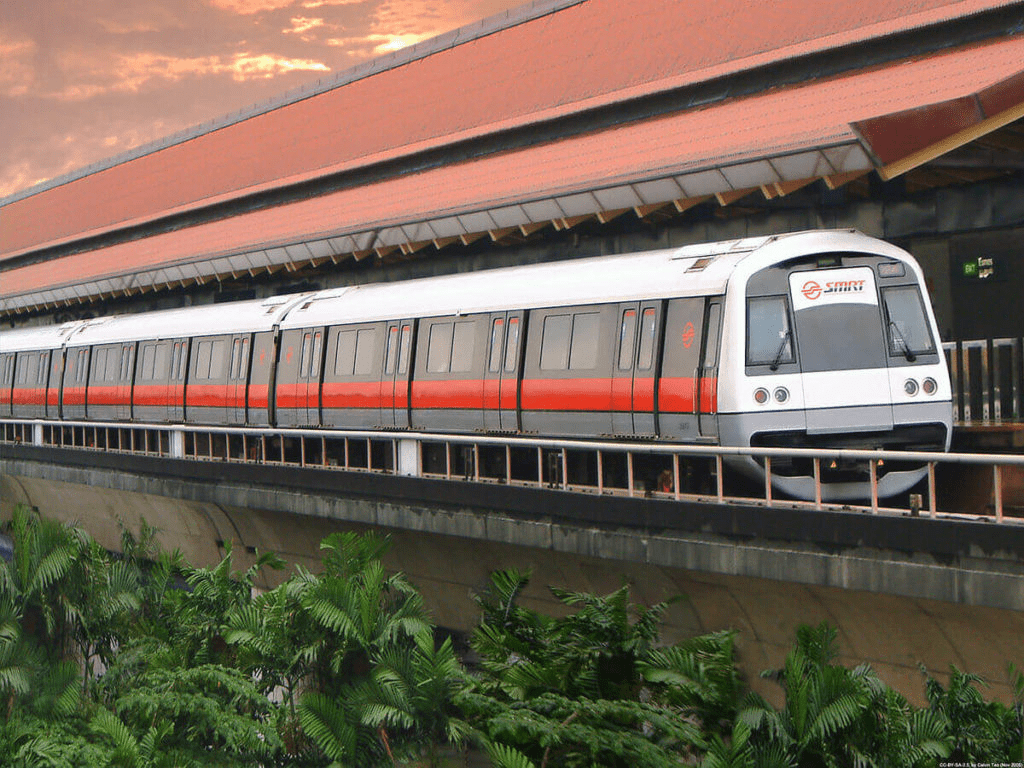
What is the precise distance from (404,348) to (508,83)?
457 inches

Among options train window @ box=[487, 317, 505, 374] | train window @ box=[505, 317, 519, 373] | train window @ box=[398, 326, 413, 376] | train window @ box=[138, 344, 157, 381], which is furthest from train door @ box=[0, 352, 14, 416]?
train window @ box=[505, 317, 519, 373]

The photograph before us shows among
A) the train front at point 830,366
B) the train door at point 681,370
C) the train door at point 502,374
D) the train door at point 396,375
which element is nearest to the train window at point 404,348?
the train door at point 396,375

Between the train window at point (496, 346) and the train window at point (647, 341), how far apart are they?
294 cm

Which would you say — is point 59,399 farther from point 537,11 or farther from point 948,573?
point 948,573

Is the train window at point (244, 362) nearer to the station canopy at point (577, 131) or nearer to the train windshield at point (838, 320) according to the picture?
the station canopy at point (577, 131)

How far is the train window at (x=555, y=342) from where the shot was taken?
1656 cm

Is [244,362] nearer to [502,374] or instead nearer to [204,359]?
[204,359]

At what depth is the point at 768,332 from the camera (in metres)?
14.0

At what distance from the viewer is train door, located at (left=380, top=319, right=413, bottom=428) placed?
19.5m

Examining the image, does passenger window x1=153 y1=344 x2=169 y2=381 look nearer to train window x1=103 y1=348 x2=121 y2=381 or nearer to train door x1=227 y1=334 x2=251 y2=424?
train window x1=103 y1=348 x2=121 y2=381

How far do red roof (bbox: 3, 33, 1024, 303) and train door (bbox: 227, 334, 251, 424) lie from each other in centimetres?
483

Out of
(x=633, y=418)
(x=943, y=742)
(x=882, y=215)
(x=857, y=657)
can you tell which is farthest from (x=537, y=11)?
(x=943, y=742)

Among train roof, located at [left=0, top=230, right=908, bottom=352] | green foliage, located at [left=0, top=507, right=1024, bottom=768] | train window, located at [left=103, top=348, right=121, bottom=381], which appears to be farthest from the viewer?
train window, located at [left=103, top=348, right=121, bottom=381]

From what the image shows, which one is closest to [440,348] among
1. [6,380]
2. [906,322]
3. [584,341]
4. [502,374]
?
[502,374]
